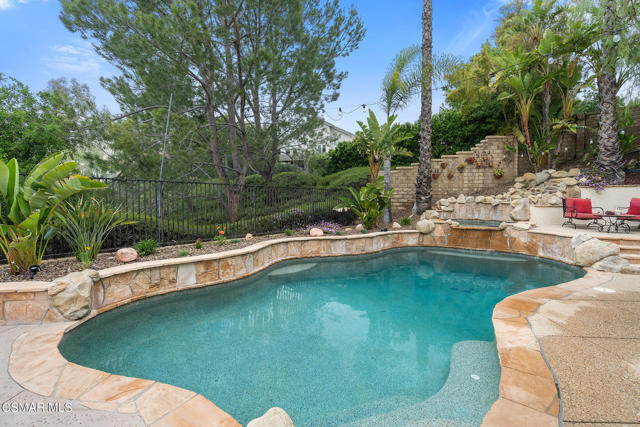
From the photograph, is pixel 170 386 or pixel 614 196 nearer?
pixel 170 386

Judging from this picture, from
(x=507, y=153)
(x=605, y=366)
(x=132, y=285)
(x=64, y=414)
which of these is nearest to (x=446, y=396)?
(x=605, y=366)

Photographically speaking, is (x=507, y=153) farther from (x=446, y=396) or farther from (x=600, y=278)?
(x=446, y=396)

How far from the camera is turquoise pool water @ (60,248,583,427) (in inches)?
89.2

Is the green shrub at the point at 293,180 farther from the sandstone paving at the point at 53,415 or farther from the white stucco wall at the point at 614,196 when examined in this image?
the sandstone paving at the point at 53,415

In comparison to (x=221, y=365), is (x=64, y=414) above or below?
above

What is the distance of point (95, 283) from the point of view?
375cm

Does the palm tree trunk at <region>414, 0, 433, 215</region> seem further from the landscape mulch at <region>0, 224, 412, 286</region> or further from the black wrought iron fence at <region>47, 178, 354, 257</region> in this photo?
the landscape mulch at <region>0, 224, 412, 286</region>

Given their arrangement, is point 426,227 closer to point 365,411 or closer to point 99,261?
point 365,411

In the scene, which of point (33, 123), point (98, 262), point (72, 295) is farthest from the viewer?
point (33, 123)

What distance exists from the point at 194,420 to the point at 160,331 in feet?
7.21

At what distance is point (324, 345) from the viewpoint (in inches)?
128

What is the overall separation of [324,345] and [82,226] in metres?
→ 4.47

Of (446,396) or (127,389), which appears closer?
(127,389)

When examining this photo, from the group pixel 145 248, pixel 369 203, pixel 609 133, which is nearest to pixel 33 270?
pixel 145 248
